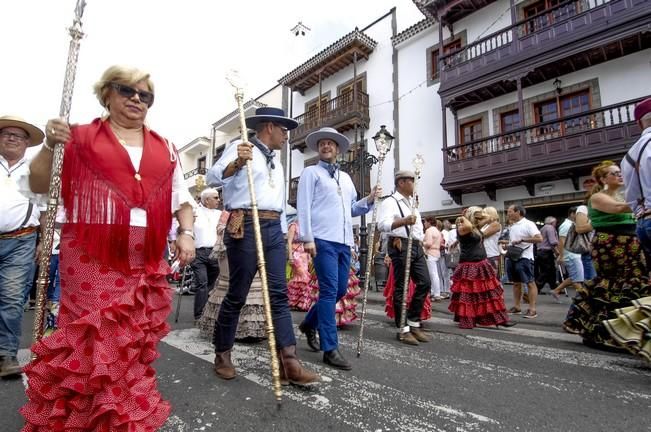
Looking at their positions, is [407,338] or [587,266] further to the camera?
[587,266]

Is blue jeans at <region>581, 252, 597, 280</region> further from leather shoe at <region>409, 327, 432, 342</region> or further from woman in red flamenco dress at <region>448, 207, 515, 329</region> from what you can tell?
leather shoe at <region>409, 327, 432, 342</region>

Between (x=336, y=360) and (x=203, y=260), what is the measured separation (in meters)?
2.85

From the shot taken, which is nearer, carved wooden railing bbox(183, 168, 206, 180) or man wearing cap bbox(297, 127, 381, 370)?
Result: man wearing cap bbox(297, 127, 381, 370)

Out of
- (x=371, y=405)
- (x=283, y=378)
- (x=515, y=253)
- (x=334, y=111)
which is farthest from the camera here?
(x=334, y=111)

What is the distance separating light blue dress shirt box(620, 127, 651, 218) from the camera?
2.99m

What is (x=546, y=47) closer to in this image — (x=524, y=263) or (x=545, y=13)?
(x=545, y=13)

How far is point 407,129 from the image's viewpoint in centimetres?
1680

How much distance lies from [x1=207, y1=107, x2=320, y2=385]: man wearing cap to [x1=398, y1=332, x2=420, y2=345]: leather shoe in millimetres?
1780

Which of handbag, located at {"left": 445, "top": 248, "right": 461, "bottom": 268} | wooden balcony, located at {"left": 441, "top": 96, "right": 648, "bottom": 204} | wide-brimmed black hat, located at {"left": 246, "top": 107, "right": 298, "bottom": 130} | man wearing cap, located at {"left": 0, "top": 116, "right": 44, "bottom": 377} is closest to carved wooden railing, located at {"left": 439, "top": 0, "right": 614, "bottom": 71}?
wooden balcony, located at {"left": 441, "top": 96, "right": 648, "bottom": 204}

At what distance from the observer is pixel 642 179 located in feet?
9.95

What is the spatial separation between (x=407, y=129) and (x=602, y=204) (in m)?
13.5

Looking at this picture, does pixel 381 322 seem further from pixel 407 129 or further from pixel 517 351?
pixel 407 129

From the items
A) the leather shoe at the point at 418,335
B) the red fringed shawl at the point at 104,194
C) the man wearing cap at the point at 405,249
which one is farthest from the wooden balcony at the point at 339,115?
the red fringed shawl at the point at 104,194

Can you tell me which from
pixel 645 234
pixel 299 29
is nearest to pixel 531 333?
pixel 645 234
